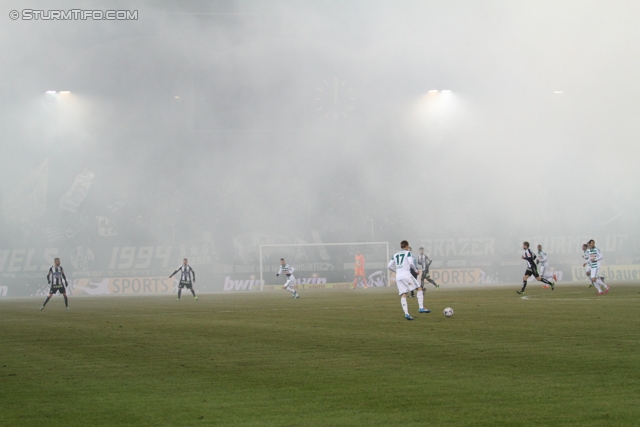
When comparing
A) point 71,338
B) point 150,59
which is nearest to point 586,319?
point 71,338

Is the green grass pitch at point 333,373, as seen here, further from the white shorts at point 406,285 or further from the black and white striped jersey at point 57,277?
the black and white striped jersey at point 57,277

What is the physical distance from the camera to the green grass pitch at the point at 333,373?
6.89 meters

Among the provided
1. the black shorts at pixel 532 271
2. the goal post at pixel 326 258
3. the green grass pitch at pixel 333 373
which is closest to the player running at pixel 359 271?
the goal post at pixel 326 258

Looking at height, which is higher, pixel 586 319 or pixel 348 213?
pixel 348 213

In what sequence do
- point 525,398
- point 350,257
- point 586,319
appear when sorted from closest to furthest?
point 525,398 → point 586,319 → point 350,257

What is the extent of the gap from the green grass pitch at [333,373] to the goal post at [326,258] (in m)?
29.3

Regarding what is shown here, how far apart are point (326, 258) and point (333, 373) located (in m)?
38.3

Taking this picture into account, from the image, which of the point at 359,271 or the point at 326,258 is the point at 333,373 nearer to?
the point at 359,271

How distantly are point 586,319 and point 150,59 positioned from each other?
3010 cm

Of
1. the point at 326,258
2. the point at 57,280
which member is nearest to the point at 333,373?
the point at 57,280

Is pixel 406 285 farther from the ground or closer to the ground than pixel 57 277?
closer to the ground

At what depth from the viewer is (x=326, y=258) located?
47688 millimetres

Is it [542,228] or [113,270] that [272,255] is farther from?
[542,228]

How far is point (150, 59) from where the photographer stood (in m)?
40.0
